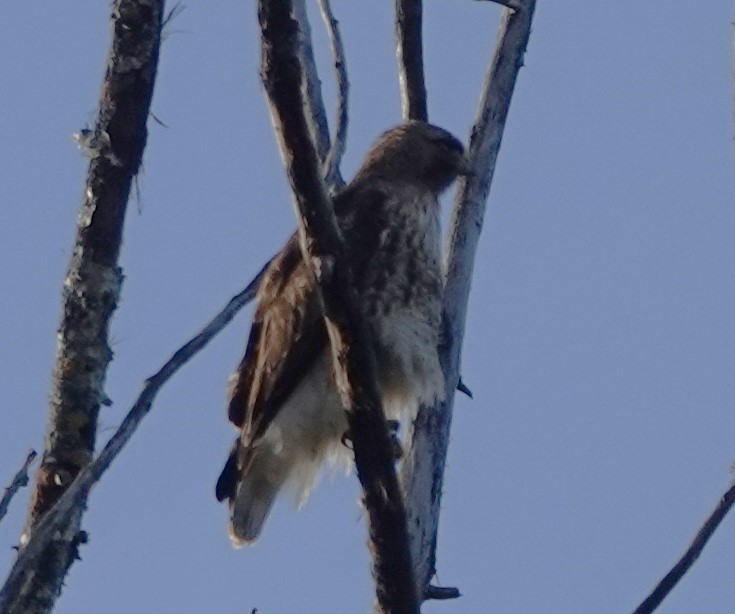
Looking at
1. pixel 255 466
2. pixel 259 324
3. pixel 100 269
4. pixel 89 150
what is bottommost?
pixel 255 466

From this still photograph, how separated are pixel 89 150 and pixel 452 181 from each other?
2562mm

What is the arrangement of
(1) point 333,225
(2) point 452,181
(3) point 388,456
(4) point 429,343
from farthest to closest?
(2) point 452,181, (4) point 429,343, (3) point 388,456, (1) point 333,225

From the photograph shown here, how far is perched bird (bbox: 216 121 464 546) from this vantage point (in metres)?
5.10

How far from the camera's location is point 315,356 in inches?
204

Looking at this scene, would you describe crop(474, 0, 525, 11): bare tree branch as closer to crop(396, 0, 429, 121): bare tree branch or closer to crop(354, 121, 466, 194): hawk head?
crop(396, 0, 429, 121): bare tree branch

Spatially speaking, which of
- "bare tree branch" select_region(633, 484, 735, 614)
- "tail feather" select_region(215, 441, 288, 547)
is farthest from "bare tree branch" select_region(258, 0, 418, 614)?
"tail feather" select_region(215, 441, 288, 547)

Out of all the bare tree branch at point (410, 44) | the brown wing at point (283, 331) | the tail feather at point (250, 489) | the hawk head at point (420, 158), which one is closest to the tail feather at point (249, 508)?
the tail feather at point (250, 489)

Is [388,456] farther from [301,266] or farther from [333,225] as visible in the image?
[301,266]

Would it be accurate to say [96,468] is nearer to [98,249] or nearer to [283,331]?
[98,249]

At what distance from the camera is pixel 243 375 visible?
210 inches

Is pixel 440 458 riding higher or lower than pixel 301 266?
lower

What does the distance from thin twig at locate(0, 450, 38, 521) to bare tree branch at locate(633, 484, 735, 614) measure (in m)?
1.39

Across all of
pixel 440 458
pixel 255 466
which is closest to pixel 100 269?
pixel 440 458

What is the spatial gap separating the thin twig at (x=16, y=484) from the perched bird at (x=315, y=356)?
168cm
